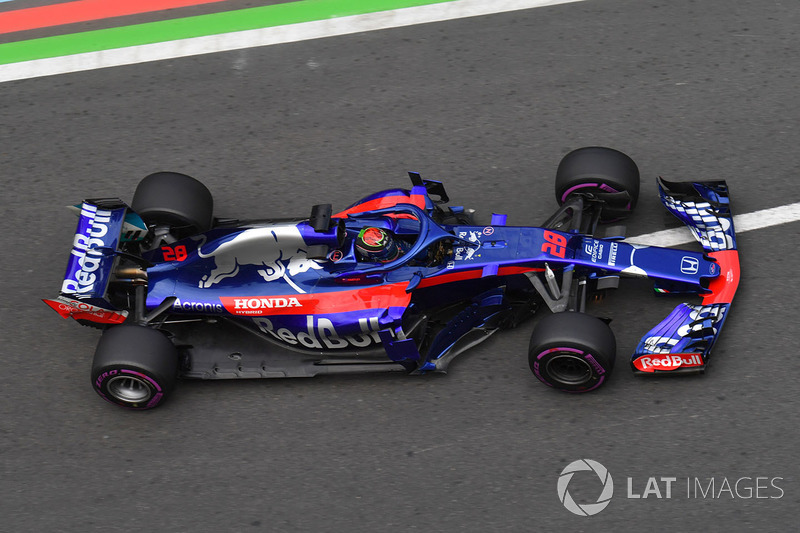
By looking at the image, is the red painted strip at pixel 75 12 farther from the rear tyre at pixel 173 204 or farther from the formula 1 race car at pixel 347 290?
the formula 1 race car at pixel 347 290

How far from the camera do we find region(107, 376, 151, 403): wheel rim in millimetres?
7711

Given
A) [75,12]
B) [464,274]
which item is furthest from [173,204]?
[75,12]

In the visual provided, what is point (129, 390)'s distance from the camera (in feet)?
25.6

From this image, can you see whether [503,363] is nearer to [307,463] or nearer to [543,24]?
[307,463]

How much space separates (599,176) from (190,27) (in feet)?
16.3

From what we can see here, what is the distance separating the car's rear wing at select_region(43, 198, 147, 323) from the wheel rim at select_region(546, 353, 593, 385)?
328 centimetres

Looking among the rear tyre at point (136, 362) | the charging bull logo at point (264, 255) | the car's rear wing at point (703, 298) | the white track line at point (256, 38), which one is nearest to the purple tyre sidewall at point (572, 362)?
the car's rear wing at point (703, 298)

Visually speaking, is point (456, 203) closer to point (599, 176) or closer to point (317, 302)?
point (599, 176)

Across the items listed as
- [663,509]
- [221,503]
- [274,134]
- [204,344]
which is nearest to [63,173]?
[274,134]

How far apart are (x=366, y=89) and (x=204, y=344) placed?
3299 mm

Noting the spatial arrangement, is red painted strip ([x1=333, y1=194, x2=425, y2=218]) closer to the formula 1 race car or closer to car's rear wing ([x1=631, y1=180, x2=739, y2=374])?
the formula 1 race car

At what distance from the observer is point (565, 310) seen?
7605 mm

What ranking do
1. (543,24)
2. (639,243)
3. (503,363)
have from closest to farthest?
(503,363) < (639,243) < (543,24)

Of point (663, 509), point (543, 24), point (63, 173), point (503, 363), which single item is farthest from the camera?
point (543, 24)
